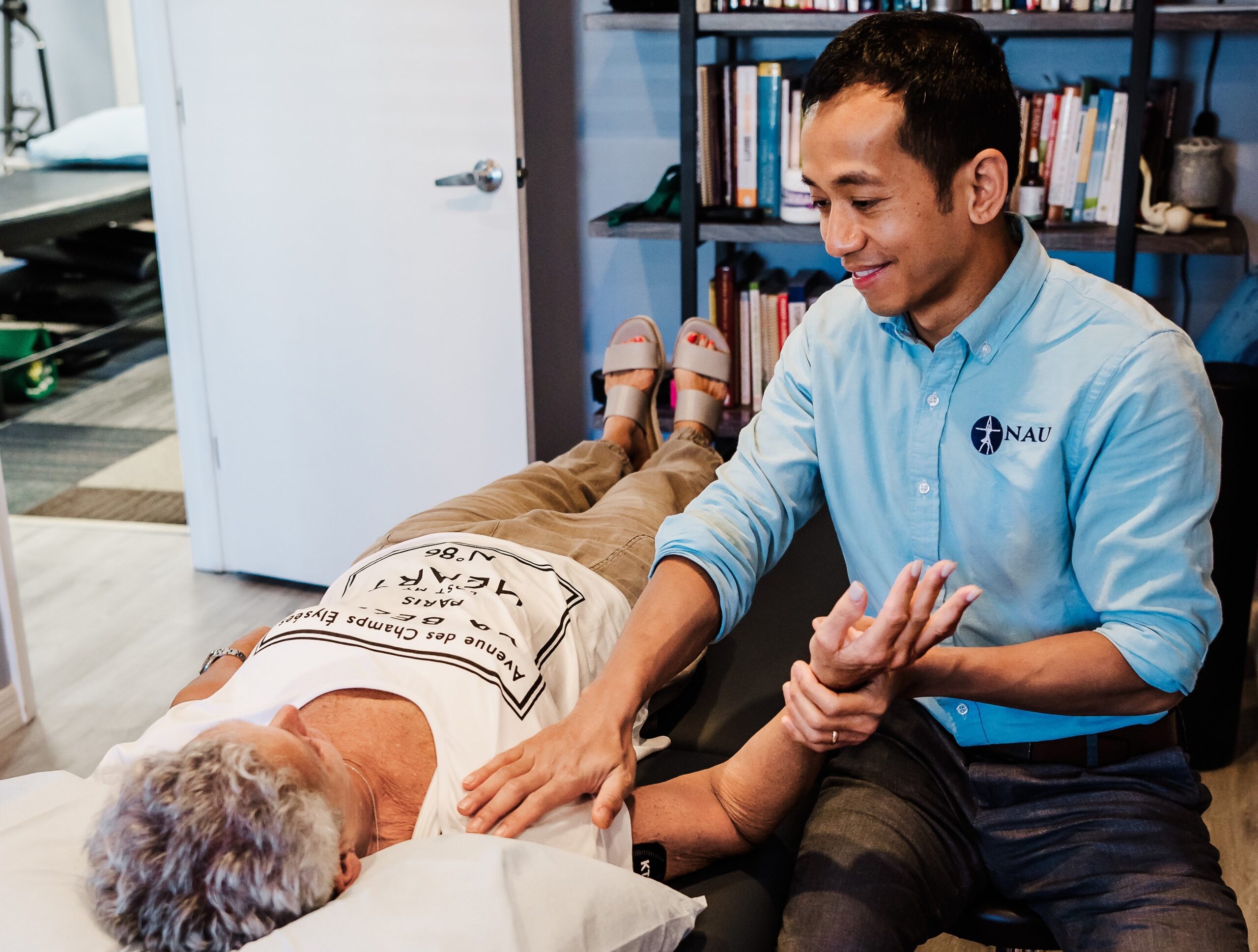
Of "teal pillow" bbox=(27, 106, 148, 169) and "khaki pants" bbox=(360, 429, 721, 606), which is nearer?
"khaki pants" bbox=(360, 429, 721, 606)

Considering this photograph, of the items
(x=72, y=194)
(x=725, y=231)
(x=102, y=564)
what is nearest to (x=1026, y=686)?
(x=725, y=231)

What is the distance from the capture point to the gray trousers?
1.06 meters

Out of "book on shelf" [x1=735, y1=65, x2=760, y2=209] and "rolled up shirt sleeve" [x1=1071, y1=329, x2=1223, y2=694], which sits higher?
"book on shelf" [x1=735, y1=65, x2=760, y2=209]

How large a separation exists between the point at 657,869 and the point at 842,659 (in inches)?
12.6

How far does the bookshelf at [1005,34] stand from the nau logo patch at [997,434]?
3.91ft

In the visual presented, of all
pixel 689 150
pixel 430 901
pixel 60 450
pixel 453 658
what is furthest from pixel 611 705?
pixel 60 450

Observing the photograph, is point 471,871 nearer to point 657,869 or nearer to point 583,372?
point 657,869

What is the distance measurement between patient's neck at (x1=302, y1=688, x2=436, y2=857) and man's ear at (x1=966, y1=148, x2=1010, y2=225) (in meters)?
0.75

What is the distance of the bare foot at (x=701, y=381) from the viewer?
7.55ft

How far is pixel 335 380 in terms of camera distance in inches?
105

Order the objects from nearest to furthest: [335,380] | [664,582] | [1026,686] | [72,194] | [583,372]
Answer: [1026,686] → [664,582] → [335,380] → [583,372] → [72,194]

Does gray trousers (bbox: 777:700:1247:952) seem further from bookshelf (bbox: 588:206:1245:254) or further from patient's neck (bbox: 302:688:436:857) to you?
bookshelf (bbox: 588:206:1245:254)

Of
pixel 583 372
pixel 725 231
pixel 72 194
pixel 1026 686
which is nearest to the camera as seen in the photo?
pixel 1026 686

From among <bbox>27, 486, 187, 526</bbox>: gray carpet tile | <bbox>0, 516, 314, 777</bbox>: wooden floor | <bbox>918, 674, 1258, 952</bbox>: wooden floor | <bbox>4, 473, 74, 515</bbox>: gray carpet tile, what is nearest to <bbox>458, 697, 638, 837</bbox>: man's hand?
<bbox>918, 674, 1258, 952</bbox>: wooden floor
